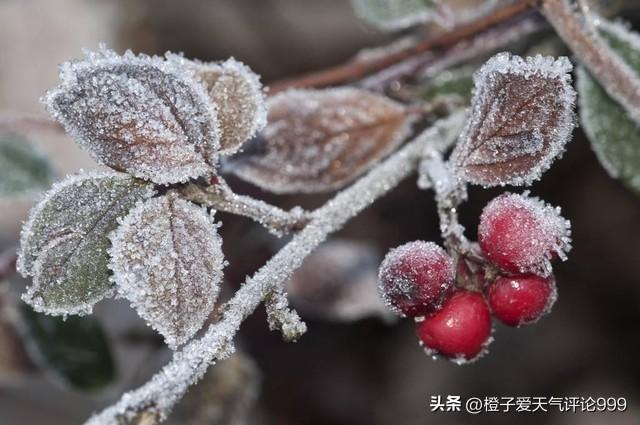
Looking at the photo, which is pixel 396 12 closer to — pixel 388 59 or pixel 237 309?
pixel 388 59

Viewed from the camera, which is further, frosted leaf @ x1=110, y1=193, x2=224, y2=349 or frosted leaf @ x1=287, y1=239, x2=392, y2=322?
frosted leaf @ x1=287, y1=239, x2=392, y2=322

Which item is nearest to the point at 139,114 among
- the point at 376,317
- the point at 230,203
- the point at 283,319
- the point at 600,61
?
the point at 230,203

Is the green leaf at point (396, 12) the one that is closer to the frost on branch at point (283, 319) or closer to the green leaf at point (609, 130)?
the green leaf at point (609, 130)

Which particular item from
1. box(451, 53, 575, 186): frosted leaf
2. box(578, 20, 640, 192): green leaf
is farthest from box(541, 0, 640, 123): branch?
box(451, 53, 575, 186): frosted leaf

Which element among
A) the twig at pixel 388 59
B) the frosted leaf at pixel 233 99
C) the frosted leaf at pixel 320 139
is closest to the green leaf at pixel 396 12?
the twig at pixel 388 59

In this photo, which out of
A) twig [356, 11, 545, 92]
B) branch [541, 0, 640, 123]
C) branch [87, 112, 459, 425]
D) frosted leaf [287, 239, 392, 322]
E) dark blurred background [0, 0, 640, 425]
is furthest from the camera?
dark blurred background [0, 0, 640, 425]

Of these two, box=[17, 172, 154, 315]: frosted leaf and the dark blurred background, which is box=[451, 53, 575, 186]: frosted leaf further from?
the dark blurred background

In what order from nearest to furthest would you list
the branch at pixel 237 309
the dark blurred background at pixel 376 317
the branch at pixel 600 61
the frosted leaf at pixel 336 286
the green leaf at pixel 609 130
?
the branch at pixel 237 309 < the branch at pixel 600 61 < the green leaf at pixel 609 130 < the frosted leaf at pixel 336 286 < the dark blurred background at pixel 376 317
